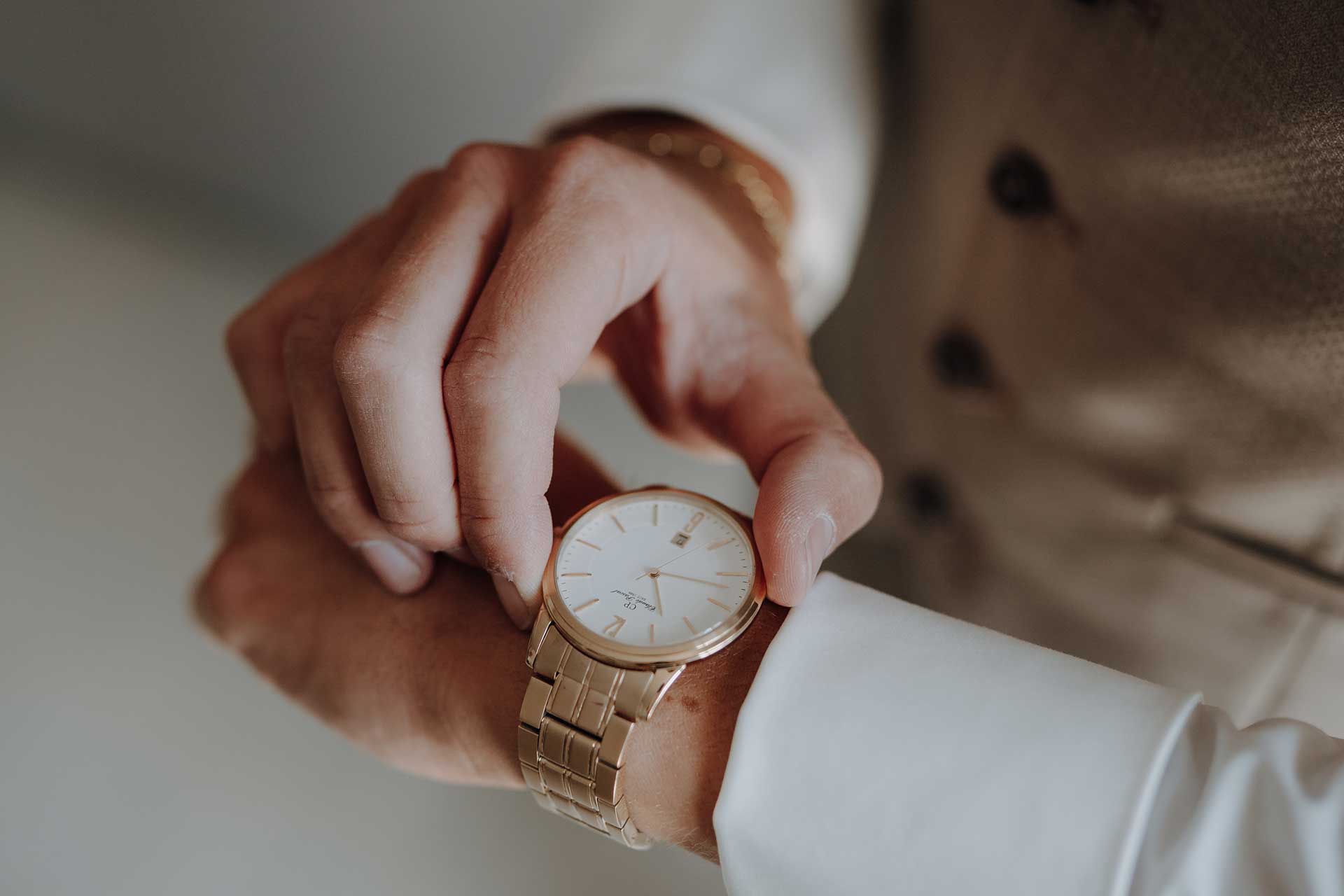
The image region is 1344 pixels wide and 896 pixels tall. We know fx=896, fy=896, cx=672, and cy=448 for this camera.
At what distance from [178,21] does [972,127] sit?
1507mm

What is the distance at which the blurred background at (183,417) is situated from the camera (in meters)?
1.17

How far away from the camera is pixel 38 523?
1402 millimetres

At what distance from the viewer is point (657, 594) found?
72 centimetres

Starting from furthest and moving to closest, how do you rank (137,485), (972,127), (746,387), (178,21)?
(178,21), (137,485), (972,127), (746,387)

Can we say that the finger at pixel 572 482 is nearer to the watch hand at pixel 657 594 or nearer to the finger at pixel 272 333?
the watch hand at pixel 657 594

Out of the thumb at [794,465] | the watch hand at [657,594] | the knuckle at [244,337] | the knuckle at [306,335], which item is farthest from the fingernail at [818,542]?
the knuckle at [244,337]

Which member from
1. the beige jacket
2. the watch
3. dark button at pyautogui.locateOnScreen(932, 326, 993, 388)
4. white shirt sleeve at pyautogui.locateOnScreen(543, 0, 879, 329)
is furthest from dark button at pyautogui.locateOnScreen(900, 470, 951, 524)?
the watch

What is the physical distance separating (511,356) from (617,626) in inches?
8.9

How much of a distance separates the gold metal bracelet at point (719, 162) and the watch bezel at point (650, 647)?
0.54m

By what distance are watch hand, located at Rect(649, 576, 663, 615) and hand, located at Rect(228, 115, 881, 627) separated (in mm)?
89

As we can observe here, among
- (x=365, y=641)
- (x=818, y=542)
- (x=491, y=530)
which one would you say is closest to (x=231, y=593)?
(x=365, y=641)

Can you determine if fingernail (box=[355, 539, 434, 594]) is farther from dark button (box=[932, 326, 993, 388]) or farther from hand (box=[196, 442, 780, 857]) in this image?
dark button (box=[932, 326, 993, 388])

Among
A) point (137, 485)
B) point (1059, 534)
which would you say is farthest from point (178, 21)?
point (1059, 534)

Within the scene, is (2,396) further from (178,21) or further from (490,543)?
(490,543)
